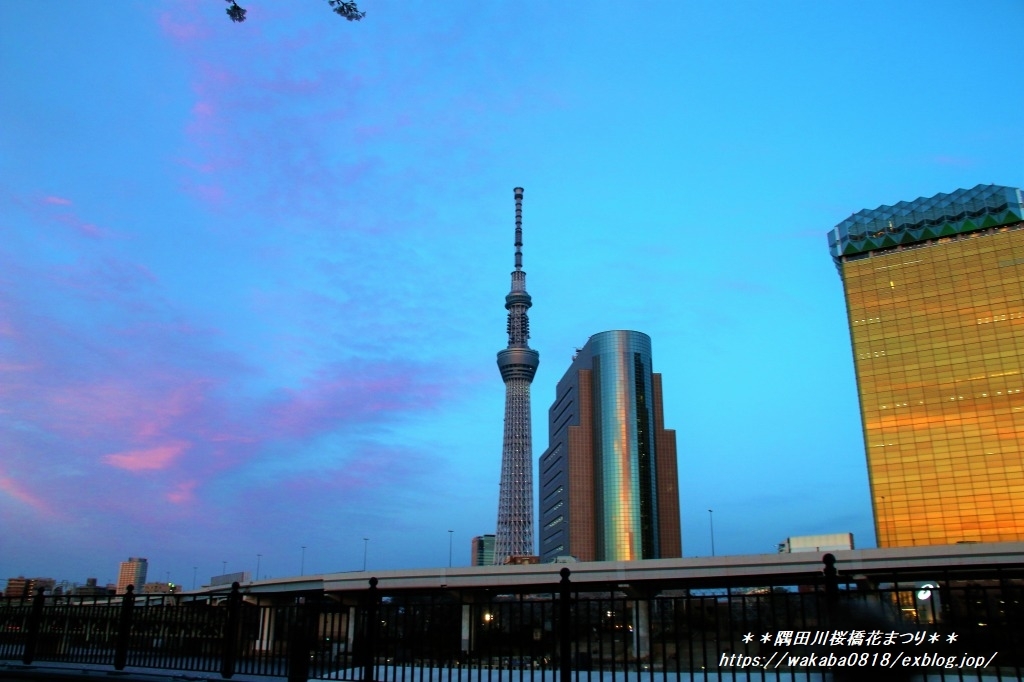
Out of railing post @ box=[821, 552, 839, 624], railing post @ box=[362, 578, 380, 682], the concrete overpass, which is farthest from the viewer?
the concrete overpass

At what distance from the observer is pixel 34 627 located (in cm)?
1861

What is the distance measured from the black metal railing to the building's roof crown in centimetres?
15590

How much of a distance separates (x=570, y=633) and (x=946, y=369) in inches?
5879

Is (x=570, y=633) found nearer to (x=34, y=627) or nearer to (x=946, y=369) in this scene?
(x=34, y=627)

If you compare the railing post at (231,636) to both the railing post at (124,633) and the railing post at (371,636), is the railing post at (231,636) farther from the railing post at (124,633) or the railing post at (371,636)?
the railing post at (371,636)

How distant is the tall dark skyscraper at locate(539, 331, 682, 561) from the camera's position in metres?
181

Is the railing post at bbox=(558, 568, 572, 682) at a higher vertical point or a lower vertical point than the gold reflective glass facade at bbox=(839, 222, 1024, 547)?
lower

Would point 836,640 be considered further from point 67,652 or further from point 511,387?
point 511,387

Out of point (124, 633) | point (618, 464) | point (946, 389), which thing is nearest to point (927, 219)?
point (946, 389)

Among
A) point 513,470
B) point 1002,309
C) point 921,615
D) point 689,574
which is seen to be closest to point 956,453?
point 1002,309

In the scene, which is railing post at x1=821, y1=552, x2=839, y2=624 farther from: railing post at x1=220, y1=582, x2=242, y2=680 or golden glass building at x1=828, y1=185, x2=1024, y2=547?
golden glass building at x1=828, y1=185, x2=1024, y2=547

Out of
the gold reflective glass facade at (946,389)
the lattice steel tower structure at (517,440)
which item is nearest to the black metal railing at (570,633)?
the gold reflective glass facade at (946,389)

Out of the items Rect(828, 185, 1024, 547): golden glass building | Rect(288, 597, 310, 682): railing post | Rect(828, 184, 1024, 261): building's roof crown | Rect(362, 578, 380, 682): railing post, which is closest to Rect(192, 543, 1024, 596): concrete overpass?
Rect(288, 597, 310, 682): railing post

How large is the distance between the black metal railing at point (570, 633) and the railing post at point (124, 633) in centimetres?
3
